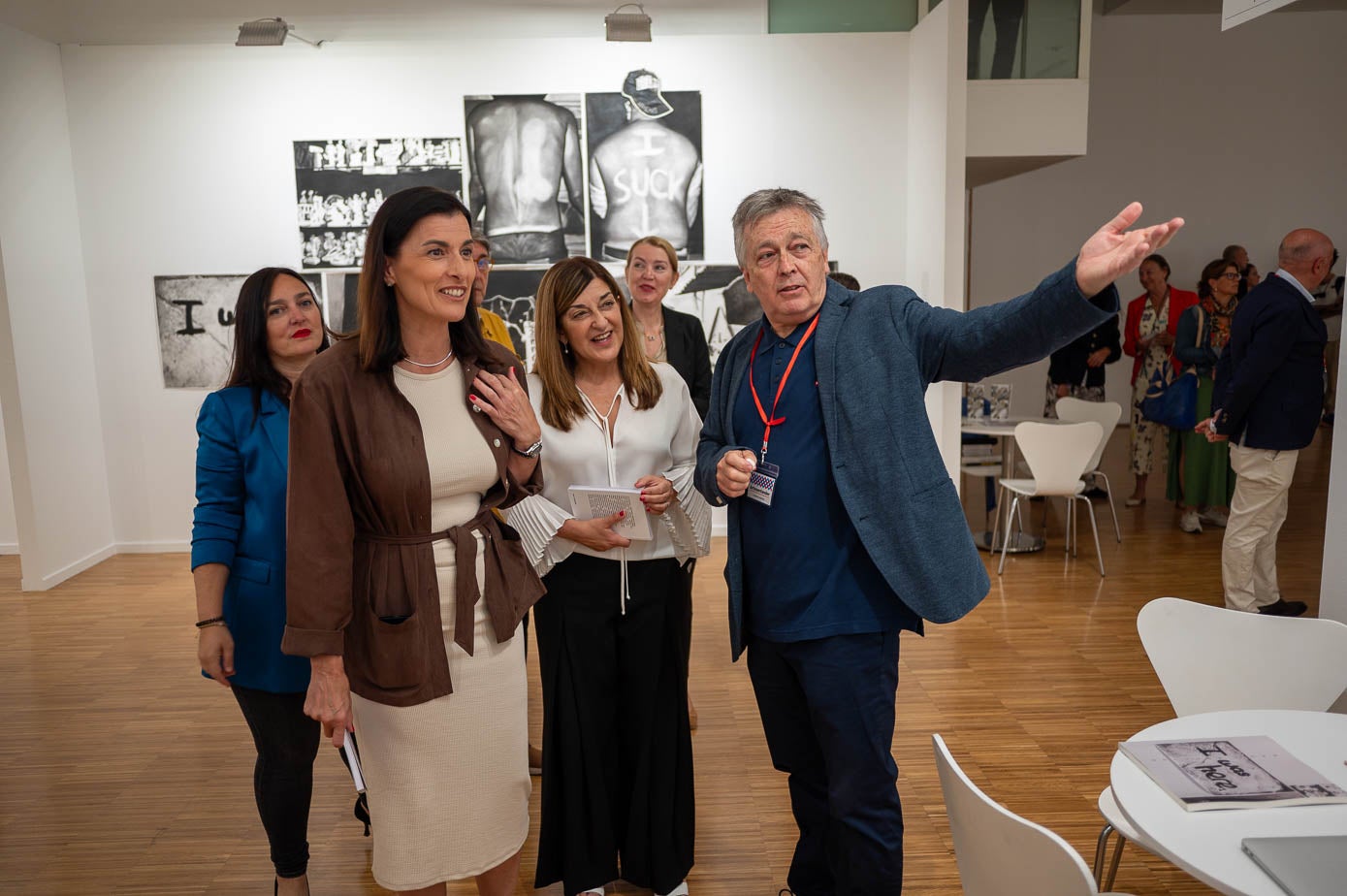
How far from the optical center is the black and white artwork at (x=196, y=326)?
770cm

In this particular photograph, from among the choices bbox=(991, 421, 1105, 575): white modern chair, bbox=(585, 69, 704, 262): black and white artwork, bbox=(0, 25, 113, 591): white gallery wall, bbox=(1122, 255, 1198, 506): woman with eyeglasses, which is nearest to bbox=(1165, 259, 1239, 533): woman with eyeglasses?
bbox=(1122, 255, 1198, 506): woman with eyeglasses

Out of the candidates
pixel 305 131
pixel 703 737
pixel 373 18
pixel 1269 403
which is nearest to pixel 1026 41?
pixel 1269 403

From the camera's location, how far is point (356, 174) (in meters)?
7.62

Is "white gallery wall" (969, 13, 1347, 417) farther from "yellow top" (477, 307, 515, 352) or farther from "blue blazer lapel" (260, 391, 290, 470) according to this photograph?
"blue blazer lapel" (260, 391, 290, 470)

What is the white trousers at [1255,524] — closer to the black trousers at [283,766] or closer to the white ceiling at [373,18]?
the black trousers at [283,766]

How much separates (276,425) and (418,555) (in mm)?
780

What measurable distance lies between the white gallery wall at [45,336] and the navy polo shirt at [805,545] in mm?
6393

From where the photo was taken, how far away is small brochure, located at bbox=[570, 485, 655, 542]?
2719 millimetres

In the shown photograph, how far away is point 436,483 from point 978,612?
4516 millimetres

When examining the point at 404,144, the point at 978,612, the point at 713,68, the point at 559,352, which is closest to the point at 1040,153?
the point at 713,68

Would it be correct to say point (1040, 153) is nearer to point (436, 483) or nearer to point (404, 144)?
point (404, 144)

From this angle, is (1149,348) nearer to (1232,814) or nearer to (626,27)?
(626,27)

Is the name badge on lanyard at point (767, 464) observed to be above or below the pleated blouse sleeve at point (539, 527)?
above

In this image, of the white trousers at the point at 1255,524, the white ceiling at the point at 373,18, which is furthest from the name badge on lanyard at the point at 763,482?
the white ceiling at the point at 373,18
